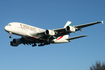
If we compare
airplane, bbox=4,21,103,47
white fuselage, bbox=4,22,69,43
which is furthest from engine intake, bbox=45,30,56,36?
white fuselage, bbox=4,22,69,43

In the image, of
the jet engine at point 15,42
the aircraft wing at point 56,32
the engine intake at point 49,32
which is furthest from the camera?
the jet engine at point 15,42

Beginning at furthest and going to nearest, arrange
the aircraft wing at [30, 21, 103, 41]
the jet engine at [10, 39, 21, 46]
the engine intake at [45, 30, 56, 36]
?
1. the jet engine at [10, 39, 21, 46]
2. the engine intake at [45, 30, 56, 36]
3. the aircraft wing at [30, 21, 103, 41]

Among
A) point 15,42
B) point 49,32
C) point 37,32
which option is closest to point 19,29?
point 37,32

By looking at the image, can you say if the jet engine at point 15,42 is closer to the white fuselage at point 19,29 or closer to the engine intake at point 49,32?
the white fuselage at point 19,29

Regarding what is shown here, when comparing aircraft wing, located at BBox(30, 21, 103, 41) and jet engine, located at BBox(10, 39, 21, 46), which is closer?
aircraft wing, located at BBox(30, 21, 103, 41)

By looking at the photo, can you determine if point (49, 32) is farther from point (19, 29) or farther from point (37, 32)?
point (19, 29)

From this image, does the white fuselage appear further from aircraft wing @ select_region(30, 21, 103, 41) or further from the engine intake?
the engine intake

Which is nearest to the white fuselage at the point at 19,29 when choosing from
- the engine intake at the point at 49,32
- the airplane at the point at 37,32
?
the airplane at the point at 37,32

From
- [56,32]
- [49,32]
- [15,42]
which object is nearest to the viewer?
[49,32]

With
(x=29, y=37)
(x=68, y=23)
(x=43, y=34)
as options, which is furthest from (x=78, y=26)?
(x=68, y=23)

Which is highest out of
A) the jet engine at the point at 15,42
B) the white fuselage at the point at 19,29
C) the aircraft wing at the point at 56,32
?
the white fuselage at the point at 19,29

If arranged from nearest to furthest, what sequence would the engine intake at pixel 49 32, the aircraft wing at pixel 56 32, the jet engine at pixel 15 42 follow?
the aircraft wing at pixel 56 32 < the engine intake at pixel 49 32 < the jet engine at pixel 15 42

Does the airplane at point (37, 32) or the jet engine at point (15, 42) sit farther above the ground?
the airplane at point (37, 32)

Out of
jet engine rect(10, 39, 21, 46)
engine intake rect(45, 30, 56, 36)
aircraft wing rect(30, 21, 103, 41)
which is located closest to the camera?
aircraft wing rect(30, 21, 103, 41)
